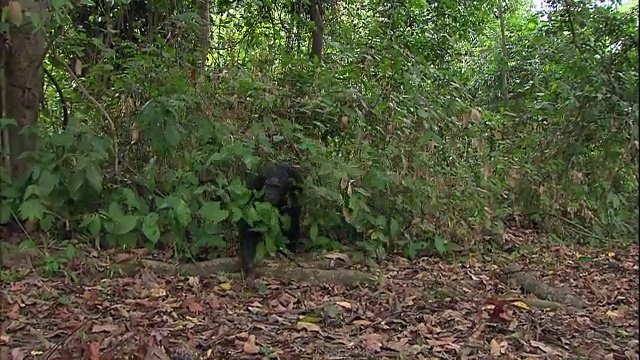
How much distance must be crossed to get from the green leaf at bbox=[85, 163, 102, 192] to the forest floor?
0.39 m

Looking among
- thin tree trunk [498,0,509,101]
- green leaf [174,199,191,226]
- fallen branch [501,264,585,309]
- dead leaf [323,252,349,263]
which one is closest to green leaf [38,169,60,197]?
green leaf [174,199,191,226]

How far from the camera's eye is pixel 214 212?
404 cm

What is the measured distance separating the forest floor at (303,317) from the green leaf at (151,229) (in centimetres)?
19

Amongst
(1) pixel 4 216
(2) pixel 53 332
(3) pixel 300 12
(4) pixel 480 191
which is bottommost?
(2) pixel 53 332

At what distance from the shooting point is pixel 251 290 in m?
3.88

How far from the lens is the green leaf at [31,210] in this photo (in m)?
3.66

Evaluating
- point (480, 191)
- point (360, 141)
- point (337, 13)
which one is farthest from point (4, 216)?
point (337, 13)

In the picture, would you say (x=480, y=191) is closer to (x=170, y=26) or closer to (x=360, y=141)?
(x=360, y=141)

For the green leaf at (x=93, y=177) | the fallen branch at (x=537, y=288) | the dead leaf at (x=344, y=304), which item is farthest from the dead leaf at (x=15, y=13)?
the fallen branch at (x=537, y=288)

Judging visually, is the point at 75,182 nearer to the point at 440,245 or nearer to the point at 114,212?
the point at 114,212

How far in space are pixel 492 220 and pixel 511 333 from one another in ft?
6.95

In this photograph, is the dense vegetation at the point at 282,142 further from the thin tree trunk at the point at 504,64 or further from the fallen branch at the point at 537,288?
the thin tree trunk at the point at 504,64

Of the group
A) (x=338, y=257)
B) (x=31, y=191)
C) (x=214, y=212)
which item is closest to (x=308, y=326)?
(x=214, y=212)

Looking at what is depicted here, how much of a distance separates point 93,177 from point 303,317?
4.69 feet
